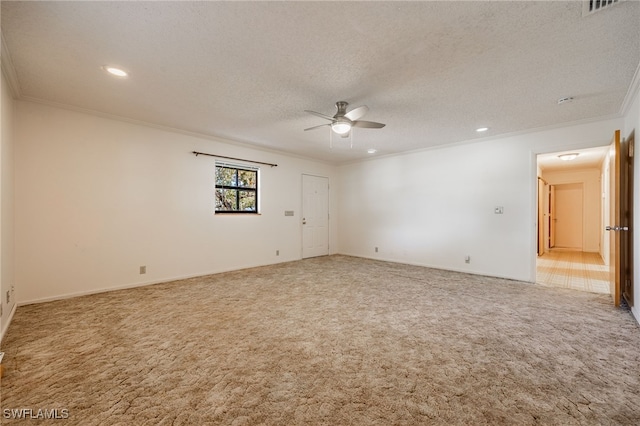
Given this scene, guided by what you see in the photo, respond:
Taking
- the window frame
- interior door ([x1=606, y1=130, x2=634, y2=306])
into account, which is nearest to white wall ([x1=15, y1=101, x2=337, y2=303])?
the window frame

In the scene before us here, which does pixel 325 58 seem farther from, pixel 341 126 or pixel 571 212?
pixel 571 212

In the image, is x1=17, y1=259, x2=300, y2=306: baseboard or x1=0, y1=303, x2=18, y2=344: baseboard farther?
x1=17, y1=259, x2=300, y2=306: baseboard

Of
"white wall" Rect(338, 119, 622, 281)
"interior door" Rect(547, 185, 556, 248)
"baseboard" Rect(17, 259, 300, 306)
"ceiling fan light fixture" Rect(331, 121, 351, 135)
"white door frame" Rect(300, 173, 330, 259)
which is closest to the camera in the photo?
"ceiling fan light fixture" Rect(331, 121, 351, 135)

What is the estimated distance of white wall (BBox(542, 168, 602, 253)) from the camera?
8.10m

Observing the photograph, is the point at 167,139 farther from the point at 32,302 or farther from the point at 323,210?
the point at 323,210

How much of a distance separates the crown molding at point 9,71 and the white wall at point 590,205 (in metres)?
12.2

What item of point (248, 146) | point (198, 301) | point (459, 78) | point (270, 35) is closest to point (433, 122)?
point (459, 78)

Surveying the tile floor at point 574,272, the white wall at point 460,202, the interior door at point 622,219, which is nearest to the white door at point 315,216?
the white wall at point 460,202

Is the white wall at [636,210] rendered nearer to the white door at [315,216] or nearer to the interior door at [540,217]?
the interior door at [540,217]

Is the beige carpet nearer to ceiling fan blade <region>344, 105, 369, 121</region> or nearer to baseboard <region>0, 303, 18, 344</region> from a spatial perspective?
baseboard <region>0, 303, 18, 344</region>

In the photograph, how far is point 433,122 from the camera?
424 centimetres

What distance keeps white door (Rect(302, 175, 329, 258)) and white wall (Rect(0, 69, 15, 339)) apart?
484 cm

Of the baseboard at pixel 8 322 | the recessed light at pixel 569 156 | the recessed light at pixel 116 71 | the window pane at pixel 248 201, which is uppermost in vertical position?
the recessed light at pixel 116 71

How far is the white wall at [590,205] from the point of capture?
8.10m
